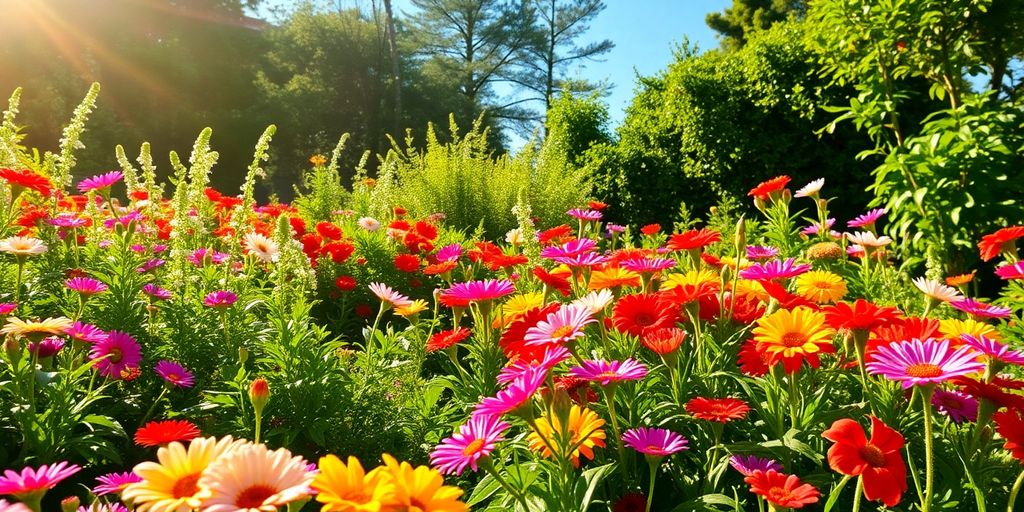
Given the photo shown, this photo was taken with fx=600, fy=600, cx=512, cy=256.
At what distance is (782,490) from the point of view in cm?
85

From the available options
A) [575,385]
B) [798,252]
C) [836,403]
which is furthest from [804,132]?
[575,385]

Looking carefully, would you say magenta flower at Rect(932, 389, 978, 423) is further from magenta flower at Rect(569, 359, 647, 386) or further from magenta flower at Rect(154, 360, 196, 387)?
Result: magenta flower at Rect(154, 360, 196, 387)

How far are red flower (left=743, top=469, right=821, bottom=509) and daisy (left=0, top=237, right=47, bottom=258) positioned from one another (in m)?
1.89

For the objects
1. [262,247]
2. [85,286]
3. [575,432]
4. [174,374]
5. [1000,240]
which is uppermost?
[1000,240]

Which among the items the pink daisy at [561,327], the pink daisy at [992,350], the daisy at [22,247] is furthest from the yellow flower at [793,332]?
the daisy at [22,247]

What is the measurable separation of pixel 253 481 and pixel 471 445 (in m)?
0.31

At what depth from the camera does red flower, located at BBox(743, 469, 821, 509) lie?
80 centimetres

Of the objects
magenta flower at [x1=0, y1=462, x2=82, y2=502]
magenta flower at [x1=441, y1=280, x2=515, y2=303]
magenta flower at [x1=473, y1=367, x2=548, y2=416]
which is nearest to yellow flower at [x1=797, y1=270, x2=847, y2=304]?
magenta flower at [x1=441, y1=280, x2=515, y2=303]

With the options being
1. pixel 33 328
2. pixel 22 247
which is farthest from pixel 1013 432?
pixel 22 247

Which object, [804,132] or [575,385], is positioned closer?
[575,385]

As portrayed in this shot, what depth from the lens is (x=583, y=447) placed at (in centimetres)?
107

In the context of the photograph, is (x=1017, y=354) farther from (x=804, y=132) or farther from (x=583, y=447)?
(x=804, y=132)

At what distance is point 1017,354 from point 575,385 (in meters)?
0.79

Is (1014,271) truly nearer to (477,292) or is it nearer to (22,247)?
(477,292)
